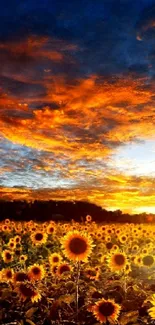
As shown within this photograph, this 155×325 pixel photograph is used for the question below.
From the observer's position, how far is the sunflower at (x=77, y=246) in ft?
22.2

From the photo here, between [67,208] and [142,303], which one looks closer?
[142,303]

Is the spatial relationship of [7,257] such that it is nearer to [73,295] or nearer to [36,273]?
[36,273]

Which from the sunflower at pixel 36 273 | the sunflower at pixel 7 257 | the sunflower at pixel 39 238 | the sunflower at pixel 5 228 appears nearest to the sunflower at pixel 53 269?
the sunflower at pixel 36 273

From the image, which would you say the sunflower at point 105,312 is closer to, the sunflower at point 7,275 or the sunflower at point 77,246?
the sunflower at point 77,246

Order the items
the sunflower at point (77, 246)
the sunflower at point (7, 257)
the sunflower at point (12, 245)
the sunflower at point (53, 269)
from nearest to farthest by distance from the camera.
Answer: the sunflower at point (77, 246)
the sunflower at point (53, 269)
the sunflower at point (7, 257)
the sunflower at point (12, 245)

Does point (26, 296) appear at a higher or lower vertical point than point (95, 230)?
lower

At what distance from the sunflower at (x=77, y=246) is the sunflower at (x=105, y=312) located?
1.11 metres

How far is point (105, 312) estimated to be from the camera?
5.61m

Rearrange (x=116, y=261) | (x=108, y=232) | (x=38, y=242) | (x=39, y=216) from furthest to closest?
(x=39, y=216) < (x=108, y=232) < (x=38, y=242) < (x=116, y=261)

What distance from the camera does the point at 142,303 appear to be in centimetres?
653

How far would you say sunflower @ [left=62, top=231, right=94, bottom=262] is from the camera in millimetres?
6766

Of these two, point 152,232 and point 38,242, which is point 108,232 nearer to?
point 152,232

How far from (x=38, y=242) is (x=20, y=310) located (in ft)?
21.9

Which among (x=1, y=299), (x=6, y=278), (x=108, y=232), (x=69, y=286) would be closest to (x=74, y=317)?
(x=69, y=286)
